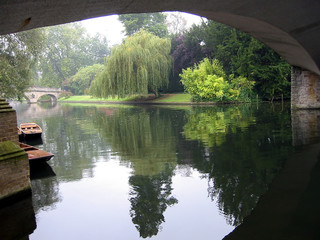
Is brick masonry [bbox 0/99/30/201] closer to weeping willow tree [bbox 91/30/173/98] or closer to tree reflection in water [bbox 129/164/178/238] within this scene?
tree reflection in water [bbox 129/164/178/238]

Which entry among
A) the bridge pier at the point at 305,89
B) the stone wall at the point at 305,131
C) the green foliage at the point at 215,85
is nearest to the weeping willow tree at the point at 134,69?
the green foliage at the point at 215,85

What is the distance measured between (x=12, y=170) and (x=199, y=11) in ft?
15.0

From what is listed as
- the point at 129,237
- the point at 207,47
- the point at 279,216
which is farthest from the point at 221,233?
the point at 207,47

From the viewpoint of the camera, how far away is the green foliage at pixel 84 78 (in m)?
60.2

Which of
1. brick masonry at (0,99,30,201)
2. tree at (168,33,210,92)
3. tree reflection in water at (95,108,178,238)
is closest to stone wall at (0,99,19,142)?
brick masonry at (0,99,30,201)

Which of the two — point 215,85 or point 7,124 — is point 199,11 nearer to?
point 7,124

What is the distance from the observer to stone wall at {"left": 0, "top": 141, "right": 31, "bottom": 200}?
205 inches

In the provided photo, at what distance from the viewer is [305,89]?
57.6 feet

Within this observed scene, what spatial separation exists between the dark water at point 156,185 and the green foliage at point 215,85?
17531mm

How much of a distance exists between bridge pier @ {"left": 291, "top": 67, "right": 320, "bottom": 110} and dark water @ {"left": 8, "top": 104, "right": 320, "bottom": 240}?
7023 mm

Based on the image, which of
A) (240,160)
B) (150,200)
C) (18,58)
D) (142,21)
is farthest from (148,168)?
(142,21)

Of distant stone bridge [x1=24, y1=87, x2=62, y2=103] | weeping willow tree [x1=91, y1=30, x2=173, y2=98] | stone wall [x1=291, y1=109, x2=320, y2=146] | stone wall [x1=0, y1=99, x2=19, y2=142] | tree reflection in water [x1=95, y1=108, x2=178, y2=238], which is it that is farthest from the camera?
distant stone bridge [x1=24, y1=87, x2=62, y2=103]

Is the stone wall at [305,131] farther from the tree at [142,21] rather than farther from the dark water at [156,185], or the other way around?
the tree at [142,21]

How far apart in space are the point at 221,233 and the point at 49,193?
3716mm
